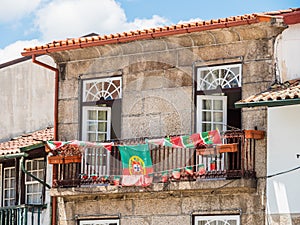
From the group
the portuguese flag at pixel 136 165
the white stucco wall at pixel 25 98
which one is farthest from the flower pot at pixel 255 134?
the white stucco wall at pixel 25 98

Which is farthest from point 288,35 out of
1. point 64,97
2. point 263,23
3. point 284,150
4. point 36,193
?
point 36,193

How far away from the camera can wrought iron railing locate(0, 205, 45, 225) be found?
25125 millimetres

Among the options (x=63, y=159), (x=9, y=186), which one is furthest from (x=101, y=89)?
(x=9, y=186)

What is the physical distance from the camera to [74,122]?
2464 centimetres

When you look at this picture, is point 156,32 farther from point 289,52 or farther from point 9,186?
point 9,186

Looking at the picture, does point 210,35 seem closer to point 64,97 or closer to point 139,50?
point 139,50

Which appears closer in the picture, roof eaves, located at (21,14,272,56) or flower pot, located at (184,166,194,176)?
roof eaves, located at (21,14,272,56)

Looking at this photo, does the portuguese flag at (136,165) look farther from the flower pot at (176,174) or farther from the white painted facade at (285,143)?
the white painted facade at (285,143)

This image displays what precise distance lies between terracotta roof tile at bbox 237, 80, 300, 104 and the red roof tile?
1238 millimetres

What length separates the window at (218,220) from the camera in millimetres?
21953

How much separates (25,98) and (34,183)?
3.61 metres

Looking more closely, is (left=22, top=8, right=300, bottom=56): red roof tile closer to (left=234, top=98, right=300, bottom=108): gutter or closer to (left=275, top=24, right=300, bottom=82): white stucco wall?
(left=275, top=24, right=300, bottom=82): white stucco wall

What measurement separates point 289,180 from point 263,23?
9.71ft

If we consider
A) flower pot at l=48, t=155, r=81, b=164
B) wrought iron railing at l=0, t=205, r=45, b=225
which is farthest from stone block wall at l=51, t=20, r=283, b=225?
wrought iron railing at l=0, t=205, r=45, b=225
